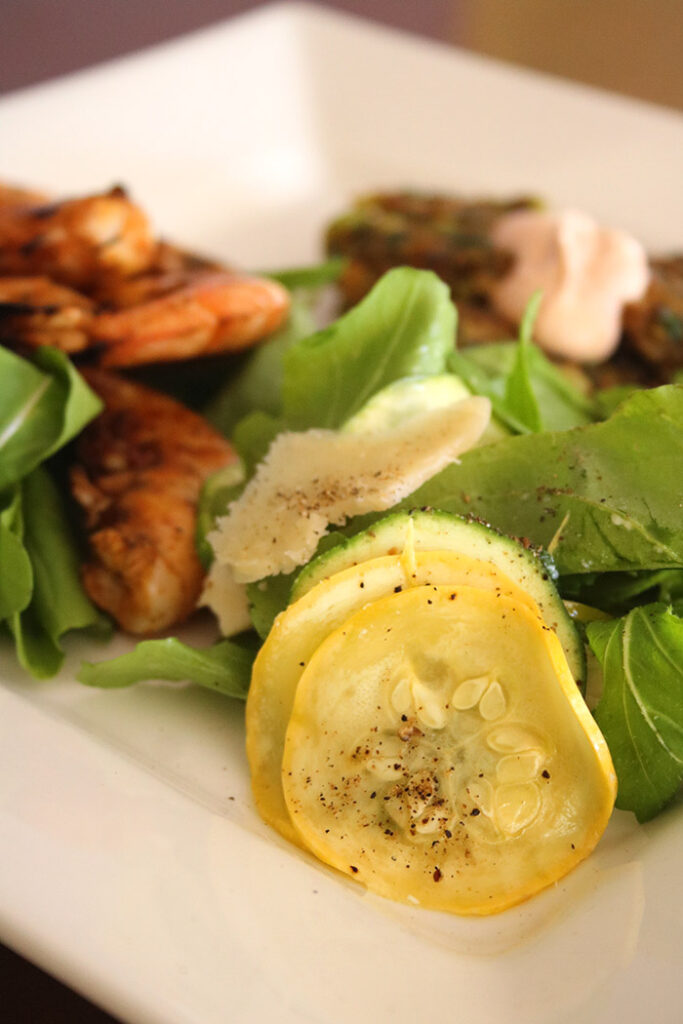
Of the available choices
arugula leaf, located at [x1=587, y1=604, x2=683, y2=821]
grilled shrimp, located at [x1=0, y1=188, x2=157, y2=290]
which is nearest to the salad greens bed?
arugula leaf, located at [x1=587, y1=604, x2=683, y2=821]

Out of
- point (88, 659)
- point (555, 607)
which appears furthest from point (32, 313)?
point (555, 607)

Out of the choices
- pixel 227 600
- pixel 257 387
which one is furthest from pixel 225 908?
pixel 257 387

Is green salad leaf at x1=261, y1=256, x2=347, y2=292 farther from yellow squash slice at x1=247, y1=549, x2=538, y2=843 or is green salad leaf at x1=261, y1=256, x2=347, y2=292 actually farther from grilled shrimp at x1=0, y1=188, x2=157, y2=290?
yellow squash slice at x1=247, y1=549, x2=538, y2=843

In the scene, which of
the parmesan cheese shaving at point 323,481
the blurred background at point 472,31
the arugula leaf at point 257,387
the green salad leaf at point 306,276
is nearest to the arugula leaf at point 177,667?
the parmesan cheese shaving at point 323,481

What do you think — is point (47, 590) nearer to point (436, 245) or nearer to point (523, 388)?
point (523, 388)

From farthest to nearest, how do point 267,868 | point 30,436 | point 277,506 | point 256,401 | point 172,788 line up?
point 256,401 → point 30,436 → point 277,506 → point 172,788 → point 267,868

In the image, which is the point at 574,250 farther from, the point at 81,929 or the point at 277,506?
the point at 81,929
